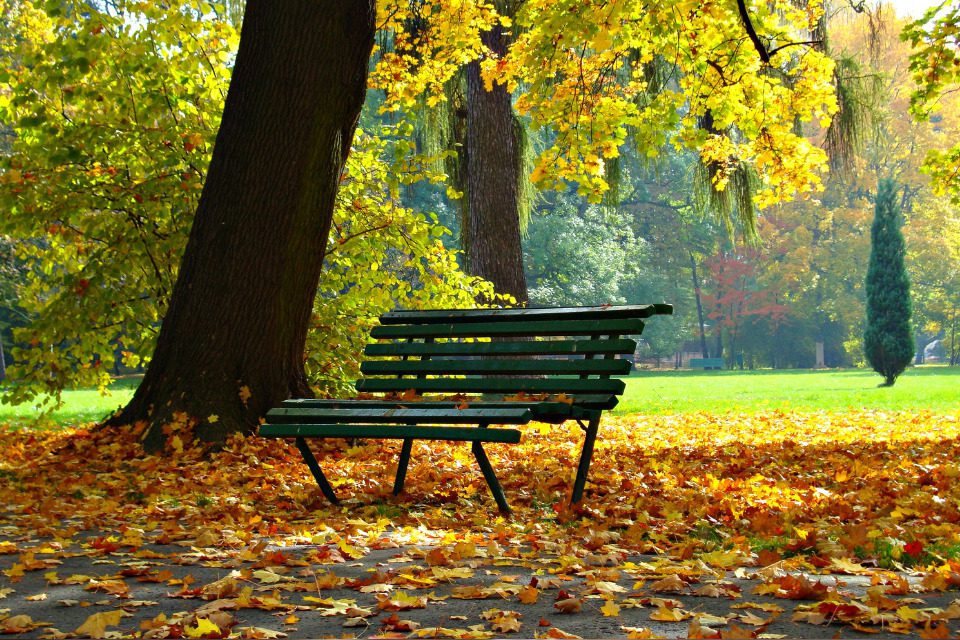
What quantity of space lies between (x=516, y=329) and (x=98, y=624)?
2939 millimetres

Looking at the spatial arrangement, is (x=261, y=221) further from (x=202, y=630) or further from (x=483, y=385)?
(x=202, y=630)

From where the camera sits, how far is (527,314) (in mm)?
5203

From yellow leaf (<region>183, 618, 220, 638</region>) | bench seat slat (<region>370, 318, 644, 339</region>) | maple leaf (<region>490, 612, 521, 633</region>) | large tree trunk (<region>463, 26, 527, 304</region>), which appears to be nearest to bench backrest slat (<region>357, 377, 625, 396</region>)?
bench seat slat (<region>370, 318, 644, 339</region>)

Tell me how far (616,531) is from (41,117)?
5293 mm

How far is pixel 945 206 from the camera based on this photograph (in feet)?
130

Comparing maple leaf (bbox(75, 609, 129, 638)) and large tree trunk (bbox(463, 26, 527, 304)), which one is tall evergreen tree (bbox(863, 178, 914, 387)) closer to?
large tree trunk (bbox(463, 26, 527, 304))

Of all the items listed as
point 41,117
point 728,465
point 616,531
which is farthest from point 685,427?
point 41,117

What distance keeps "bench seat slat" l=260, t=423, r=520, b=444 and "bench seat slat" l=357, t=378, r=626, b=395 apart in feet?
1.76

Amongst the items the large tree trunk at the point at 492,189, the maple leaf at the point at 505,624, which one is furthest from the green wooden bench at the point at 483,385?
the large tree trunk at the point at 492,189

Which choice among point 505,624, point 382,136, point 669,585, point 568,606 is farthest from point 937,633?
point 382,136

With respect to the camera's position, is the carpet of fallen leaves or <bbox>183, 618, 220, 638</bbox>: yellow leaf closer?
<bbox>183, 618, 220, 638</bbox>: yellow leaf

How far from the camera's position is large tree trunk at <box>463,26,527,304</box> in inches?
472

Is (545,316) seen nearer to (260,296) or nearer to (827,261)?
(260,296)

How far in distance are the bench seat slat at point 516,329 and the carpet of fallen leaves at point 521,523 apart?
864 millimetres
